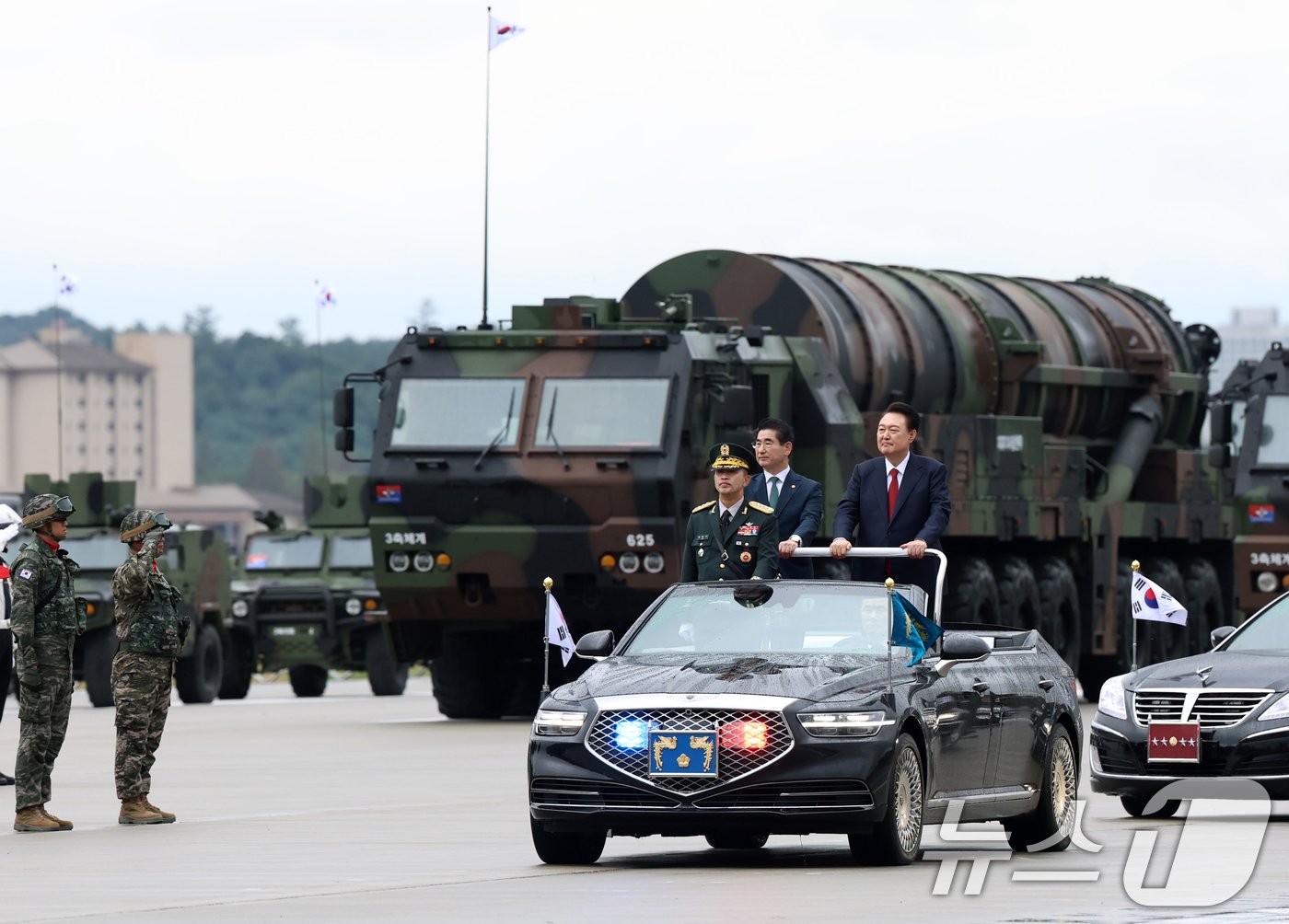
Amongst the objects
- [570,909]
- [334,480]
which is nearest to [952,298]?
[334,480]

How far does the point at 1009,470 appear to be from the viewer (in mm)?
30203

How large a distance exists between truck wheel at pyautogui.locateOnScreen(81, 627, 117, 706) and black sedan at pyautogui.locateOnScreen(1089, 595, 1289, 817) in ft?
62.8

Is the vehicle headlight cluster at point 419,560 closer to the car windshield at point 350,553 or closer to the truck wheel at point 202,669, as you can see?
the truck wheel at point 202,669

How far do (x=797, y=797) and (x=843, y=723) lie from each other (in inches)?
14.2

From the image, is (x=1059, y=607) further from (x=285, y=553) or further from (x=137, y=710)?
(x=137, y=710)

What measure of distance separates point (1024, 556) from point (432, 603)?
22.1 ft

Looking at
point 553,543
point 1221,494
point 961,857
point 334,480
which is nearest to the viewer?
point 961,857

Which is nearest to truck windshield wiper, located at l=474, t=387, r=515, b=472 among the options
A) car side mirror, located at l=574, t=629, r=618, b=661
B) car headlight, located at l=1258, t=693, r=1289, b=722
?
car headlight, located at l=1258, t=693, r=1289, b=722

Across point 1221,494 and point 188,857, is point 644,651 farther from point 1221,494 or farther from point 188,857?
point 1221,494

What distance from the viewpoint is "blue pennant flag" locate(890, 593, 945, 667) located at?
46.6 ft

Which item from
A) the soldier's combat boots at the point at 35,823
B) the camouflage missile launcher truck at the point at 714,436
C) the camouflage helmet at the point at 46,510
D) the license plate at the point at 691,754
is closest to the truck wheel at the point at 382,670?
the camouflage missile launcher truck at the point at 714,436

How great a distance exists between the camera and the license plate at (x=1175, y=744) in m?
16.4

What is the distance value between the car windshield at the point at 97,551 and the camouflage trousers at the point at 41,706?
62.6 feet

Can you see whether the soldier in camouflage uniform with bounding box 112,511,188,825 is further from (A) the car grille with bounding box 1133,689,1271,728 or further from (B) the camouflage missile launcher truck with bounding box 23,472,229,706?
(B) the camouflage missile launcher truck with bounding box 23,472,229,706
